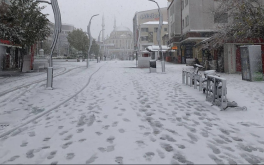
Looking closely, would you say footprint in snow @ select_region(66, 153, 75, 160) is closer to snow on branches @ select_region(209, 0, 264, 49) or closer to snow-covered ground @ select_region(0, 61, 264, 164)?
snow-covered ground @ select_region(0, 61, 264, 164)

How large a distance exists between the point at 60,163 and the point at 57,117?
107 inches

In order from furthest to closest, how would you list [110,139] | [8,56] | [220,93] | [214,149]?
[8,56] → [220,93] → [110,139] → [214,149]

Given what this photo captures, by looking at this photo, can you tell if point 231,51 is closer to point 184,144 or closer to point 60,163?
point 184,144

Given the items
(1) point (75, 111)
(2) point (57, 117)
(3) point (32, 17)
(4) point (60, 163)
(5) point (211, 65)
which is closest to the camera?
(4) point (60, 163)

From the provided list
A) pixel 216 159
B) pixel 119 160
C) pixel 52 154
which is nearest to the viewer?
pixel 119 160

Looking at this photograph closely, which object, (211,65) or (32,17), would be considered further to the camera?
(211,65)

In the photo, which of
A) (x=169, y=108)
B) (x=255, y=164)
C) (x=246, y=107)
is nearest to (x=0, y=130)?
(x=169, y=108)

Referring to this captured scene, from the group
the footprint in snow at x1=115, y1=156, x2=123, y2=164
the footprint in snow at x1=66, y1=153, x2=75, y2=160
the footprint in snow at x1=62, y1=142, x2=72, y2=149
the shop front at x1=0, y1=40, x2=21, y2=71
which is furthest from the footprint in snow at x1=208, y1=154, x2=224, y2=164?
the shop front at x1=0, y1=40, x2=21, y2=71

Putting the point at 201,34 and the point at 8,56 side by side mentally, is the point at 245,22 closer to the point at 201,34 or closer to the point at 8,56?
the point at 201,34

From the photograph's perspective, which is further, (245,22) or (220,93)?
(245,22)

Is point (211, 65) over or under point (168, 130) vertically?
over

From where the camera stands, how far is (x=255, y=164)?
10.6 ft

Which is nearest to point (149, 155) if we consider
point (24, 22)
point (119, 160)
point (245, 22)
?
point (119, 160)

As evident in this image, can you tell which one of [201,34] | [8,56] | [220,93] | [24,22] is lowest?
[220,93]
